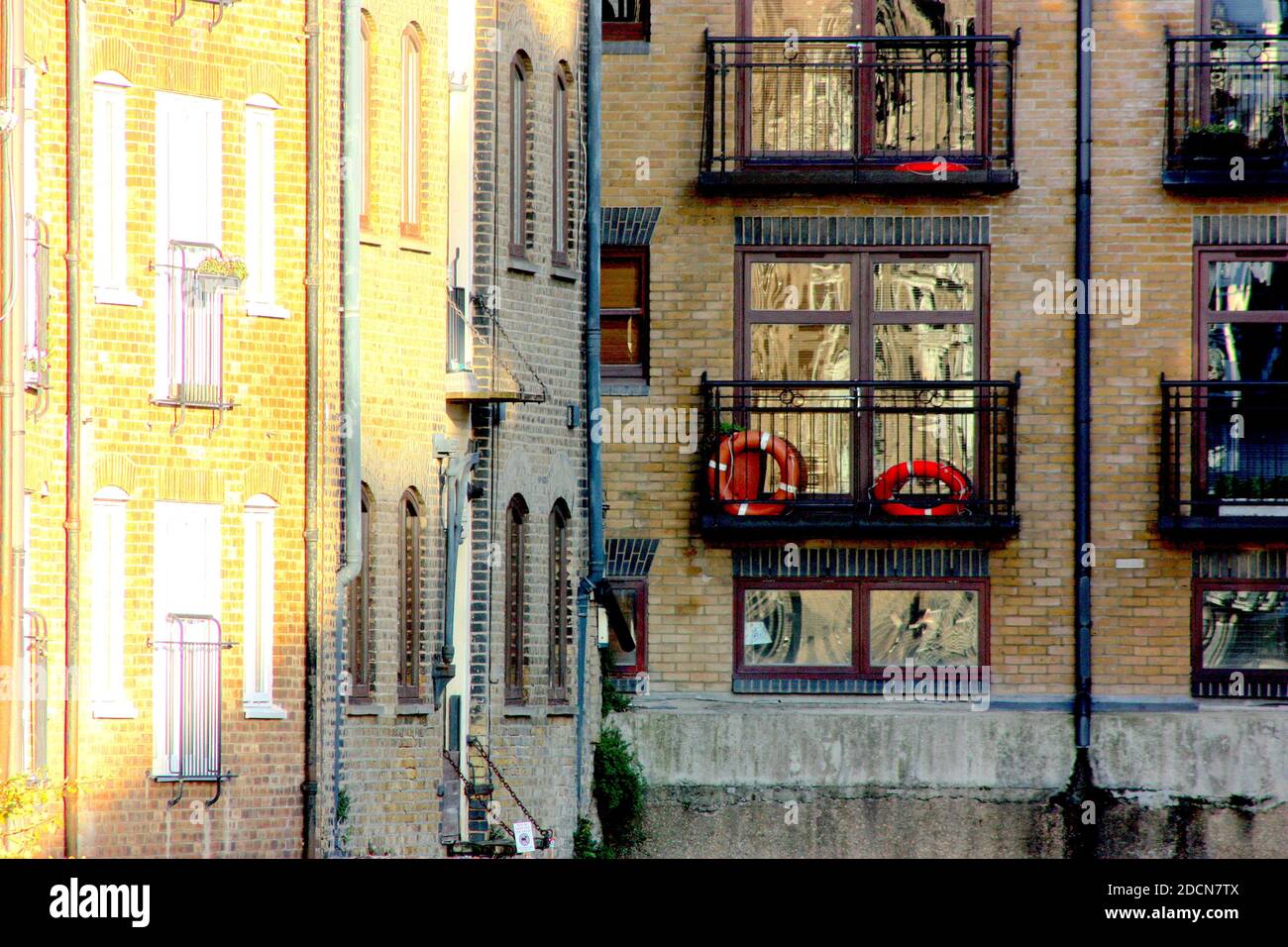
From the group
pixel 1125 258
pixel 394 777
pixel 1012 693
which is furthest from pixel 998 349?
pixel 394 777

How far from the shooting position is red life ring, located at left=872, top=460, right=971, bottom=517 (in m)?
26.8

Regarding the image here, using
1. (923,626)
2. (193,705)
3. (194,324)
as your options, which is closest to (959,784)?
(923,626)

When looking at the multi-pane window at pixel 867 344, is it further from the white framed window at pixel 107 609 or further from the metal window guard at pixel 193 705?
the white framed window at pixel 107 609

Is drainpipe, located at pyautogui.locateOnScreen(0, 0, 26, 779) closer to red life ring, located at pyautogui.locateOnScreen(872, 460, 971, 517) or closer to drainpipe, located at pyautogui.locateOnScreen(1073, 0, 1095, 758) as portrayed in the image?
red life ring, located at pyautogui.locateOnScreen(872, 460, 971, 517)

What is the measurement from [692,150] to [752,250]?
3.84 feet

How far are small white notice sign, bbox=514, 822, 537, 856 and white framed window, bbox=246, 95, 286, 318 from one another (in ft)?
17.2

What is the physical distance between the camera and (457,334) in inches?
918

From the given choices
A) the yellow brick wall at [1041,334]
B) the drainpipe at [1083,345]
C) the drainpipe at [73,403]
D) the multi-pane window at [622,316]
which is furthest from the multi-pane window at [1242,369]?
the drainpipe at [73,403]

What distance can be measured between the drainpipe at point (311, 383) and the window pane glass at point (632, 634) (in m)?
5.52

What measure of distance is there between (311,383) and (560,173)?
15.1 feet

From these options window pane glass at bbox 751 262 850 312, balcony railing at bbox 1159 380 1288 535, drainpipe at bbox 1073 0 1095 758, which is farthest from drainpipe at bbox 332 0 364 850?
balcony railing at bbox 1159 380 1288 535

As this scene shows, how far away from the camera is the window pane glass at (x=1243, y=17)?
2717 cm

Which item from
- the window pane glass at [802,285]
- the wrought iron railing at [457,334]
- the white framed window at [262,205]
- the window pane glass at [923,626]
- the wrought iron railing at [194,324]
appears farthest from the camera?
the window pane glass at [802,285]

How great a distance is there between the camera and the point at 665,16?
1072 inches
